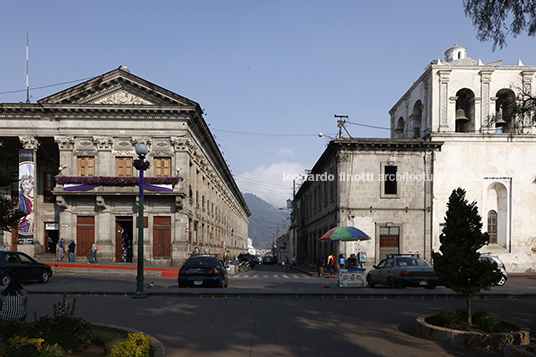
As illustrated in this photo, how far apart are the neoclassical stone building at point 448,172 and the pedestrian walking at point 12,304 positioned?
27553 millimetres

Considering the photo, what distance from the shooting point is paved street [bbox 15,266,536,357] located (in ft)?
26.5

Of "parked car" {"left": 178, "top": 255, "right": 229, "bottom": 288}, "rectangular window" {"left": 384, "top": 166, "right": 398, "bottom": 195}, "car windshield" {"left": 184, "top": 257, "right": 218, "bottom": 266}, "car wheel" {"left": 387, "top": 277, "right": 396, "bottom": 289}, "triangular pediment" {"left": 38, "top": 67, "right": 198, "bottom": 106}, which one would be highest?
"triangular pediment" {"left": 38, "top": 67, "right": 198, "bottom": 106}

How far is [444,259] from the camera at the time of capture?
30.9 feet

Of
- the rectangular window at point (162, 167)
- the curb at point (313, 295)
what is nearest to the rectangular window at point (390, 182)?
the rectangular window at point (162, 167)

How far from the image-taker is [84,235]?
35.1m

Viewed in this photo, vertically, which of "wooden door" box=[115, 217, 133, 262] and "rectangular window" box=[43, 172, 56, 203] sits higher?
"rectangular window" box=[43, 172, 56, 203]

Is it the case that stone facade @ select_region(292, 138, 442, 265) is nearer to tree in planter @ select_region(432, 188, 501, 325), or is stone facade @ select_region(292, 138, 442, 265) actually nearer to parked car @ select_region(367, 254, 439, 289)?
parked car @ select_region(367, 254, 439, 289)

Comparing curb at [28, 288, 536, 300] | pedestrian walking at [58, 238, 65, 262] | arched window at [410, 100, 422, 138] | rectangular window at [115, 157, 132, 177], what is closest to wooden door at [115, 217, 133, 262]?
rectangular window at [115, 157, 132, 177]

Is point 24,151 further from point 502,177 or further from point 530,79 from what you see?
point 530,79

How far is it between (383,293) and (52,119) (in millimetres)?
30392

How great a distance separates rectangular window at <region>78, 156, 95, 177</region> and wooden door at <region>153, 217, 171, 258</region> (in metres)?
6.26

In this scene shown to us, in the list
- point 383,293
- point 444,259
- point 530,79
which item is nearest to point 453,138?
point 530,79

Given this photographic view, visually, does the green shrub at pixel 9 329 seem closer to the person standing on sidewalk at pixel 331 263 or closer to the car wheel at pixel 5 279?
the car wheel at pixel 5 279

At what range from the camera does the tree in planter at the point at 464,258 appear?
9125mm
